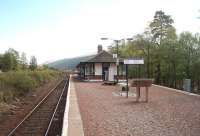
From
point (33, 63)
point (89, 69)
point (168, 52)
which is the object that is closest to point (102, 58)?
point (89, 69)

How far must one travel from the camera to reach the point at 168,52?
5041 cm

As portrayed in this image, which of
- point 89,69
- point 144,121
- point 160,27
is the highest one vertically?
point 160,27

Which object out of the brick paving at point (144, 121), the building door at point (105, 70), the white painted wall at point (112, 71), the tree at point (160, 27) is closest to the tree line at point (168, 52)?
the tree at point (160, 27)

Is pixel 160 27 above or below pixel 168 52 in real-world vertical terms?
above

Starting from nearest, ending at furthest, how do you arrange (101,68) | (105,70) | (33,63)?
(101,68), (105,70), (33,63)

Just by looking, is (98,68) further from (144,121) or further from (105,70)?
(144,121)

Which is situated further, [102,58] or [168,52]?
[102,58]

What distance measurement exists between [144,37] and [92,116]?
46.3 m

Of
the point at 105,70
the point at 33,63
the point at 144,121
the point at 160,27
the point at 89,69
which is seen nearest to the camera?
the point at 144,121

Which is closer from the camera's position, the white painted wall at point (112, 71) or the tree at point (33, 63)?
the white painted wall at point (112, 71)

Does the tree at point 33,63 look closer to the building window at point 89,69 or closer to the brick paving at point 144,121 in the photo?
the building window at point 89,69

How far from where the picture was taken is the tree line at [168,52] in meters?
49.5

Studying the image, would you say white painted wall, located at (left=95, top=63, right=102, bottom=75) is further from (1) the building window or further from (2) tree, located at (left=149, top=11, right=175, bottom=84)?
(2) tree, located at (left=149, top=11, right=175, bottom=84)

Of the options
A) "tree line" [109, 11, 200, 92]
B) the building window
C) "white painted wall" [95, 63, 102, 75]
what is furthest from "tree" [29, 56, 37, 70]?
"white painted wall" [95, 63, 102, 75]
